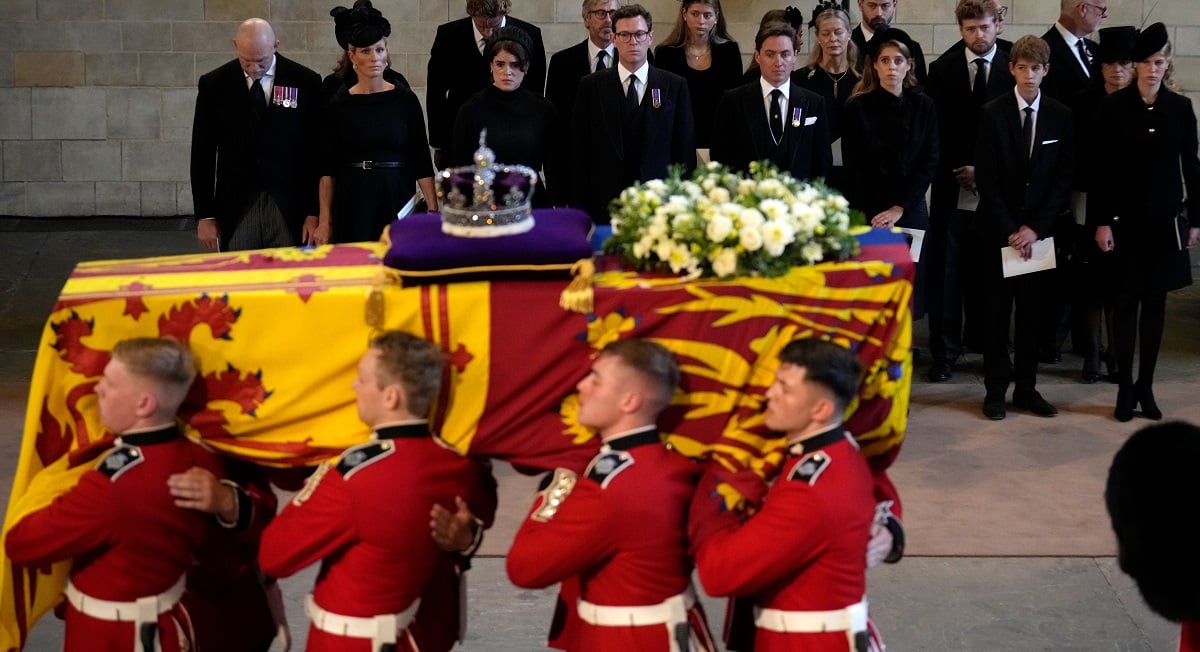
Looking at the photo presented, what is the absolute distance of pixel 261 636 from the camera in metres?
3.79

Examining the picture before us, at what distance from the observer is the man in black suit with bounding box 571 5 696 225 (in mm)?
6402

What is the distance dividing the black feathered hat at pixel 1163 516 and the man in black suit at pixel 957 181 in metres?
3.95

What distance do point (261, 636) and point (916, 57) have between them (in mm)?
4536

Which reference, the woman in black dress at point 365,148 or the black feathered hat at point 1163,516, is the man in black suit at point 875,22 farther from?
the black feathered hat at point 1163,516

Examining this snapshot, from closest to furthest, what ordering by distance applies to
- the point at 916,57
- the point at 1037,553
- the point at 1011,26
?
the point at 1037,553 < the point at 916,57 < the point at 1011,26

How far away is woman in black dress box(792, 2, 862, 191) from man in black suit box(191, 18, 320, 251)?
7.39 ft

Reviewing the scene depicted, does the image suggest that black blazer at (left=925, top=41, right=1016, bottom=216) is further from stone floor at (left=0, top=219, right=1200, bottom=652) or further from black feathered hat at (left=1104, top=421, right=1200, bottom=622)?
black feathered hat at (left=1104, top=421, right=1200, bottom=622)

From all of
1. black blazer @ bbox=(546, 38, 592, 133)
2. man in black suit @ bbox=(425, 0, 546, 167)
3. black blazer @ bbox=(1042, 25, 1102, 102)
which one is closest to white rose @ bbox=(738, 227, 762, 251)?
black blazer @ bbox=(546, 38, 592, 133)

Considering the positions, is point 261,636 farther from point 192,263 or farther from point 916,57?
point 916,57

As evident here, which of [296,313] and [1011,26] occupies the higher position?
[1011,26]

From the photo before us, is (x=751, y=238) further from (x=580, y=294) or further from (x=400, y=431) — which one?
(x=400, y=431)

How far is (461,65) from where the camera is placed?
7422 millimetres

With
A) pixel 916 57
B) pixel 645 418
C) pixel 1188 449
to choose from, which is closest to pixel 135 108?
pixel 916 57

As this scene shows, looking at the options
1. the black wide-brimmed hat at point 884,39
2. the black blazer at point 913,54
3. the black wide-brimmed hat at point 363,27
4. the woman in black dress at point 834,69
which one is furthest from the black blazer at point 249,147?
the black blazer at point 913,54
